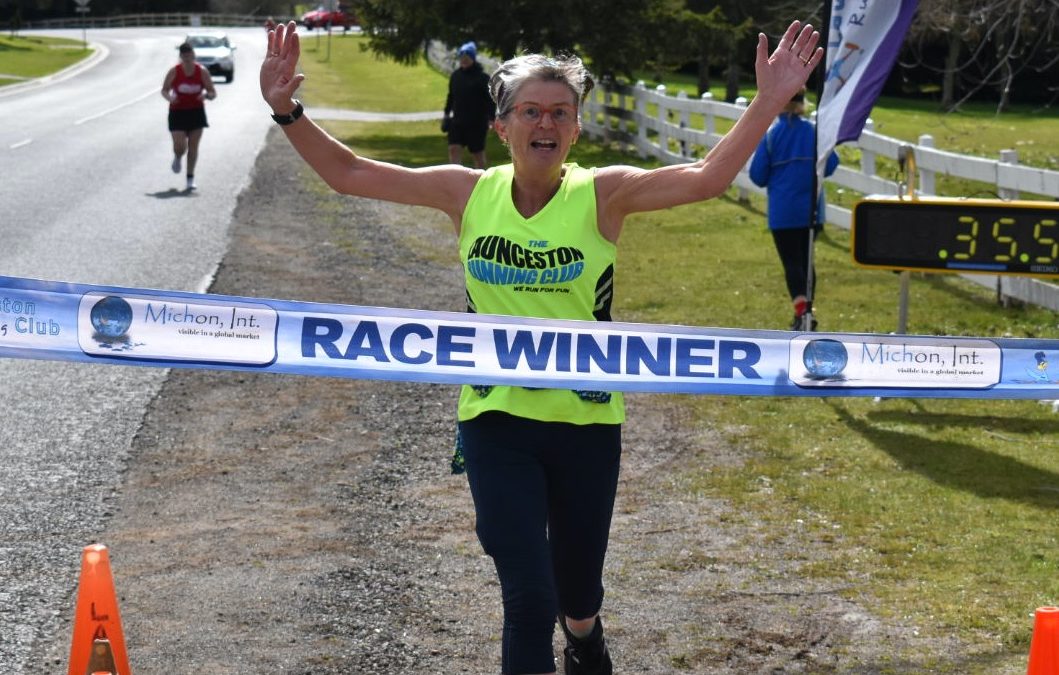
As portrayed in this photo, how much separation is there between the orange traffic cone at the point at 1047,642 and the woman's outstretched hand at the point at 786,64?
153 centimetres

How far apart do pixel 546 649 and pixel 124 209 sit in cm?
1478

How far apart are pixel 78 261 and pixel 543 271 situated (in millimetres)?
10528

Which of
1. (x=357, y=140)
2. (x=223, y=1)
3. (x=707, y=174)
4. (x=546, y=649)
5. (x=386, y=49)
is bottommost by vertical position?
(x=223, y=1)

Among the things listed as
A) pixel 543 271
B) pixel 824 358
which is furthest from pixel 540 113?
pixel 824 358

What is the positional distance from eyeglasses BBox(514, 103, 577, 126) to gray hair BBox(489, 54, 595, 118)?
0.12ft

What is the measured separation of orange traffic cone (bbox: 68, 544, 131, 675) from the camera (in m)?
4.05

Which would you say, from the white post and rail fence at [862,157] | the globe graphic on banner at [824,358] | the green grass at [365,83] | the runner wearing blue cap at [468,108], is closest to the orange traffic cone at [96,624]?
the globe graphic on banner at [824,358]

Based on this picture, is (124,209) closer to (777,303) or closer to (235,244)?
(235,244)

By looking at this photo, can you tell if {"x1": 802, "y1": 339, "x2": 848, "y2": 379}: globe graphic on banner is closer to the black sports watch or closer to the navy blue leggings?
the navy blue leggings

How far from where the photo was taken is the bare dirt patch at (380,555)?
202 inches

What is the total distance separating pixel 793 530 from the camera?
6672mm

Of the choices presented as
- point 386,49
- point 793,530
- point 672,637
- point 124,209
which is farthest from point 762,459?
point 386,49

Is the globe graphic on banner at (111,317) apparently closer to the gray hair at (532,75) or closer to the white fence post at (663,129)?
the gray hair at (532,75)

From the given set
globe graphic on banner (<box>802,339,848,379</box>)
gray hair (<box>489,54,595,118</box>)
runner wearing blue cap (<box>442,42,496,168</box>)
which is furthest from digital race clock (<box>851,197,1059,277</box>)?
runner wearing blue cap (<box>442,42,496,168</box>)
